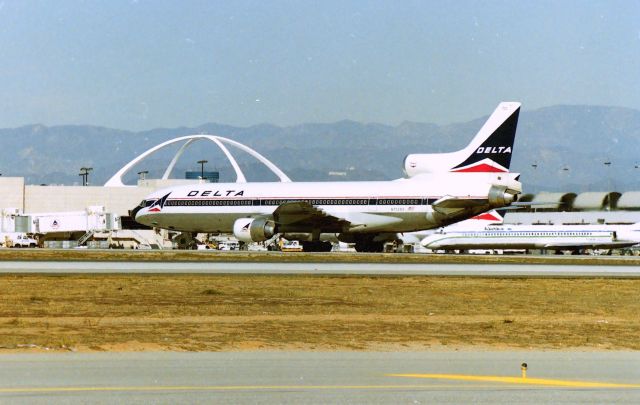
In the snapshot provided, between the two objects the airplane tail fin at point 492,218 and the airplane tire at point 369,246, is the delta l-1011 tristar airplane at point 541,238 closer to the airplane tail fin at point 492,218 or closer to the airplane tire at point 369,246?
the airplane tail fin at point 492,218

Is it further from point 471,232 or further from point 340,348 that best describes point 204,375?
point 471,232

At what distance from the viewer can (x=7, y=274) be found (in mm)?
36969

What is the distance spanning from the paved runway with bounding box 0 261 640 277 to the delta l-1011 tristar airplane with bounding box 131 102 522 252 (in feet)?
44.3

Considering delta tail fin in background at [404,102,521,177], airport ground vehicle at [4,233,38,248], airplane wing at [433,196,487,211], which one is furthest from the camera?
airport ground vehicle at [4,233,38,248]

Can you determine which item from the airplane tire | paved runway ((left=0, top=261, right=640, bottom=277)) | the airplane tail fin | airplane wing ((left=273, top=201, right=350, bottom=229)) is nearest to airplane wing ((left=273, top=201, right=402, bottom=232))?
airplane wing ((left=273, top=201, right=350, bottom=229))

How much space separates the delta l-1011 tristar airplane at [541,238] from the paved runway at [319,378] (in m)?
67.9

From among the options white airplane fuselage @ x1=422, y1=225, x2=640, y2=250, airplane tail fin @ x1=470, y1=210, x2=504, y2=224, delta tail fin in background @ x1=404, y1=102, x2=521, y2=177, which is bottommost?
white airplane fuselage @ x1=422, y1=225, x2=640, y2=250

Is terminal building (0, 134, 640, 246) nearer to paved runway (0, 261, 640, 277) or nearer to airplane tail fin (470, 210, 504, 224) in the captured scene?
airplane tail fin (470, 210, 504, 224)

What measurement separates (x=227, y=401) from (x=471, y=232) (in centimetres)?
7626

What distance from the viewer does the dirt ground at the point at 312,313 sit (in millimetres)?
18641

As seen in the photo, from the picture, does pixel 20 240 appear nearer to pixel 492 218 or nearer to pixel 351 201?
pixel 351 201

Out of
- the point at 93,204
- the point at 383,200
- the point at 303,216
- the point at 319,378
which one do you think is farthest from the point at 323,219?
the point at 93,204

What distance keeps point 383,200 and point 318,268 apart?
18880mm

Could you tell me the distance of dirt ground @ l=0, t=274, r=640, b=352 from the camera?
61.2ft
